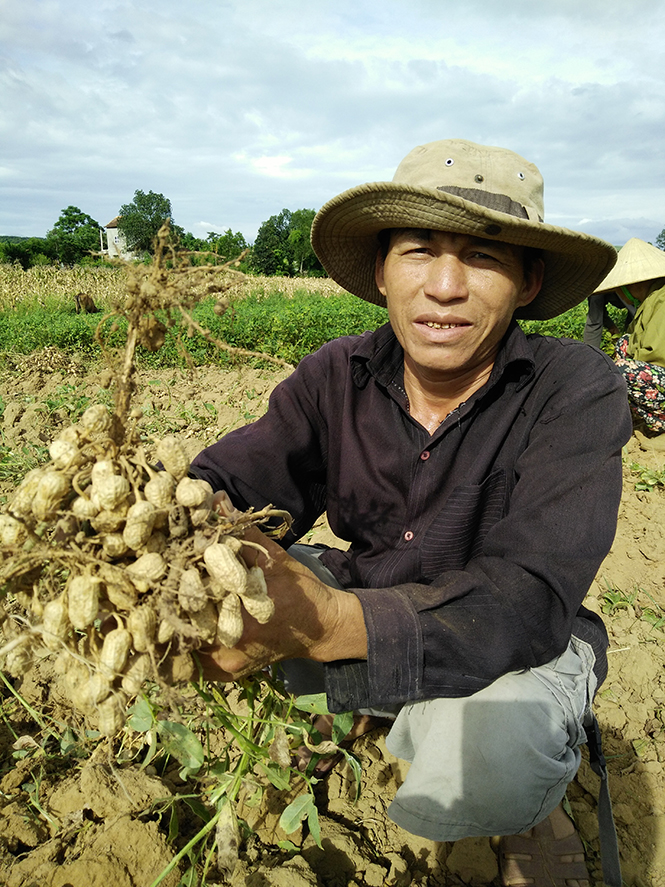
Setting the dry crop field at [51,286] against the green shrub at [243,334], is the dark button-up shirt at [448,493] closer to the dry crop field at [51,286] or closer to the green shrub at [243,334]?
the green shrub at [243,334]

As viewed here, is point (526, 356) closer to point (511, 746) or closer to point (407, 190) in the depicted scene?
point (407, 190)

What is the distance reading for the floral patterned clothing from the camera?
4.12m

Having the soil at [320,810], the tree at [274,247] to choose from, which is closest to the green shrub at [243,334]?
the soil at [320,810]

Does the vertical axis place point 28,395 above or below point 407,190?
below

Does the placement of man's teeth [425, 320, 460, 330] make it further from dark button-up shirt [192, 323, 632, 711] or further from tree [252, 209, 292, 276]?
tree [252, 209, 292, 276]

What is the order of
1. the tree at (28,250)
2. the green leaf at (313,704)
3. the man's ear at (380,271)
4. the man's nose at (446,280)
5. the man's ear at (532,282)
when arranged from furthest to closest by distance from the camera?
the tree at (28,250)
the man's ear at (380,271)
the man's ear at (532,282)
the man's nose at (446,280)
the green leaf at (313,704)

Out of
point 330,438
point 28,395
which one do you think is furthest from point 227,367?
point 330,438

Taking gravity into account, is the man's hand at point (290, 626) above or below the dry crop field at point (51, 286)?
below

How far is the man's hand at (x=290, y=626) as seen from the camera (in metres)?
1.18

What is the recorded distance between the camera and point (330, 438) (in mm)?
1933

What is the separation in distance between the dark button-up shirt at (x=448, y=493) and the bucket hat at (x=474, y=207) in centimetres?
25

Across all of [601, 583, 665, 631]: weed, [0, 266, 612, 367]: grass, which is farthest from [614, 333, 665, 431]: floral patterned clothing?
[0, 266, 612, 367]: grass

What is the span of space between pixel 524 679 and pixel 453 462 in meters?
0.59

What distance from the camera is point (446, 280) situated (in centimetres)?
162
